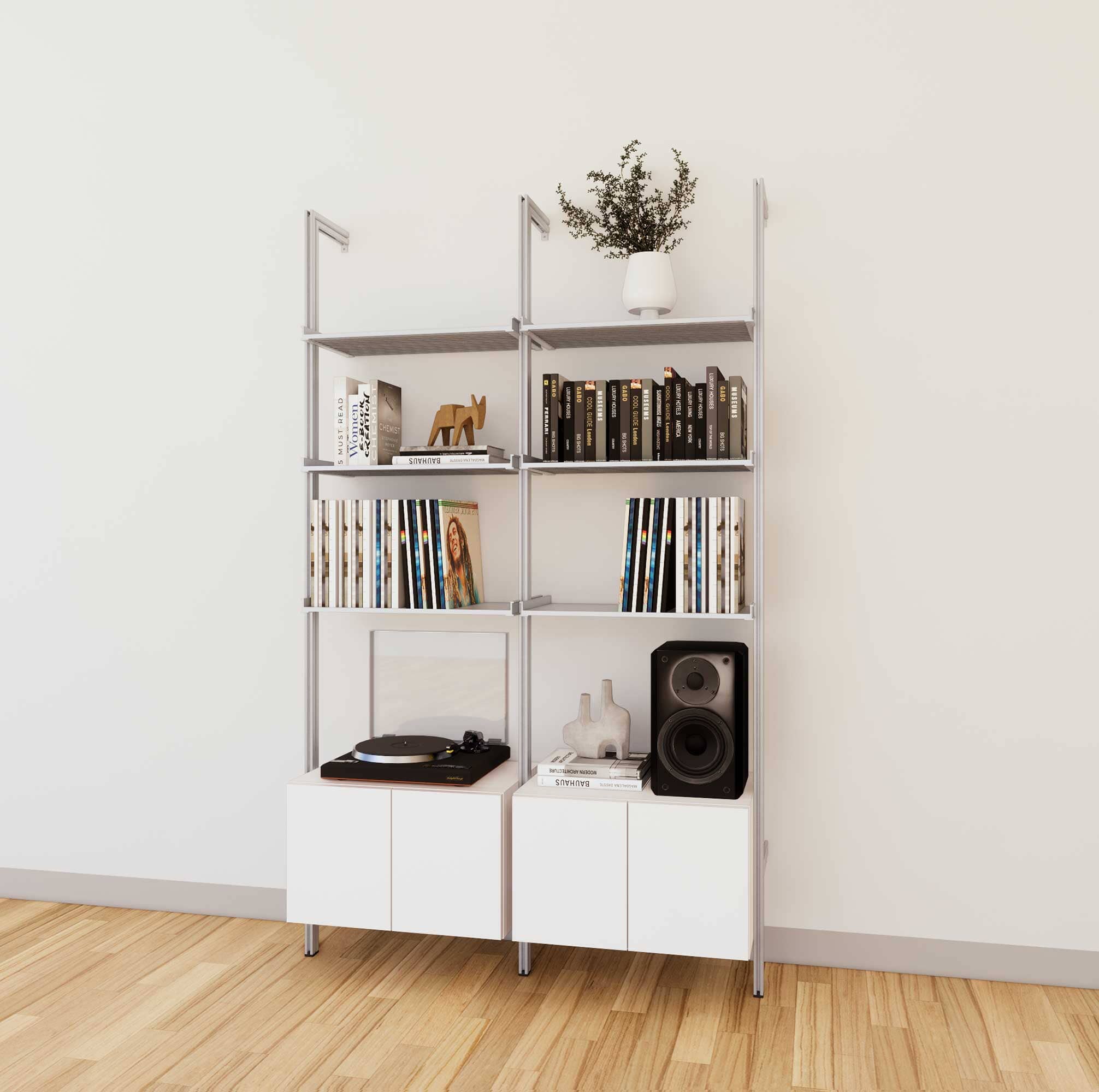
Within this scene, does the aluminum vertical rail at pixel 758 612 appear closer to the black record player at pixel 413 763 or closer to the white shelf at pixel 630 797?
the white shelf at pixel 630 797

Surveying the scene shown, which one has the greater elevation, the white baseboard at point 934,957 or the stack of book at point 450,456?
the stack of book at point 450,456

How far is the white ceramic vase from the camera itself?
9.05 feet

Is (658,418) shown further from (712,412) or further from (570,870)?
(570,870)

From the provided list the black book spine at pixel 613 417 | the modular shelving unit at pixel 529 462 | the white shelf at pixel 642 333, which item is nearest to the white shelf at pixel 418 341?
the modular shelving unit at pixel 529 462

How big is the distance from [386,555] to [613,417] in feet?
2.48

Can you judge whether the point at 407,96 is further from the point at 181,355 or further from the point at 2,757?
the point at 2,757

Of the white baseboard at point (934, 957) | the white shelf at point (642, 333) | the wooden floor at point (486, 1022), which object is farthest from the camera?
the white baseboard at point (934, 957)

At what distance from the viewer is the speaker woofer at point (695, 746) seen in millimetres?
2598

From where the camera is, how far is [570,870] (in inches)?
105

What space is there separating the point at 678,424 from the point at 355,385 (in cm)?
95

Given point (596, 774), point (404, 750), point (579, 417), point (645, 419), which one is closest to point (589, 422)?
point (579, 417)

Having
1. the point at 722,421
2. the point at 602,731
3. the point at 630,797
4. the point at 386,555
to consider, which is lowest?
the point at 630,797

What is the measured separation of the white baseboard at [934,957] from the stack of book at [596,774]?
0.68 m

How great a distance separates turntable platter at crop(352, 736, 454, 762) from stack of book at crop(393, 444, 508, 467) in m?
0.80
